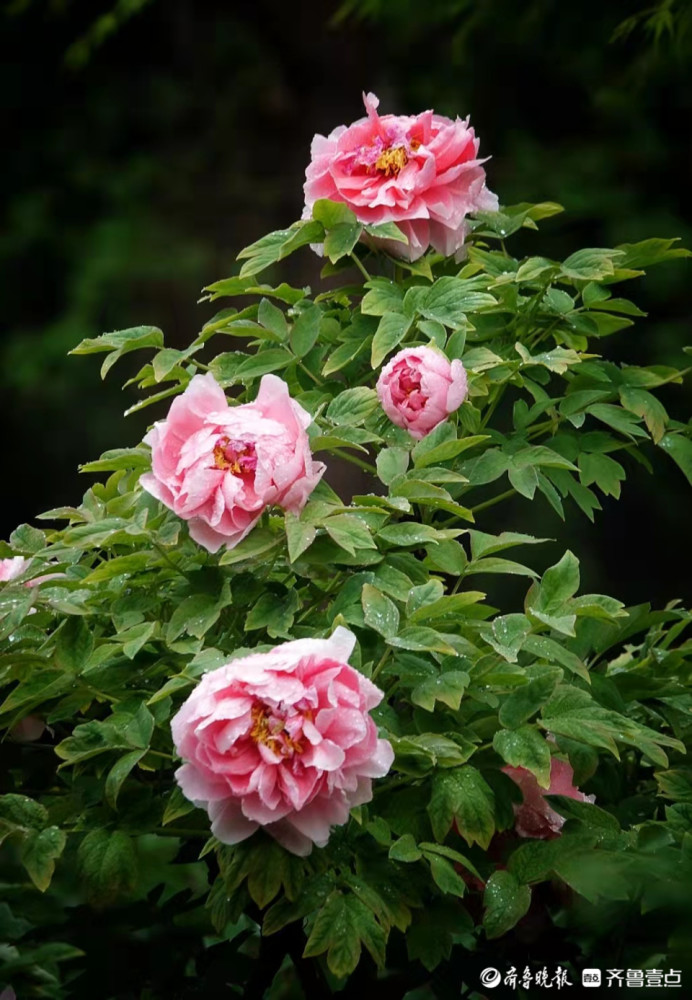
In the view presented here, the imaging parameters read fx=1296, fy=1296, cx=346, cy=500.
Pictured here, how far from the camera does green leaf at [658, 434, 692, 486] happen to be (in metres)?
1.16

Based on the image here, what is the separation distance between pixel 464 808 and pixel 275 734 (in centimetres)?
15

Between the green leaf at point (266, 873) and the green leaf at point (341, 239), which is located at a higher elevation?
the green leaf at point (341, 239)

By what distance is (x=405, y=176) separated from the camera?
116 centimetres

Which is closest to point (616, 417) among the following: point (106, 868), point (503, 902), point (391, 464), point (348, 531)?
point (391, 464)

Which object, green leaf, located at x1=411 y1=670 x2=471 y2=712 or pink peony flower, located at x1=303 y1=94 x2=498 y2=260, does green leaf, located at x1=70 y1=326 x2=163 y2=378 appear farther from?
green leaf, located at x1=411 y1=670 x2=471 y2=712

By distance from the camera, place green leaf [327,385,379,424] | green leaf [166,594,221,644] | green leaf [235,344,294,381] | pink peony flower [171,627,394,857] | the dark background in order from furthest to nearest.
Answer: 1. the dark background
2. green leaf [235,344,294,381]
3. green leaf [327,385,379,424]
4. green leaf [166,594,221,644]
5. pink peony flower [171,627,394,857]


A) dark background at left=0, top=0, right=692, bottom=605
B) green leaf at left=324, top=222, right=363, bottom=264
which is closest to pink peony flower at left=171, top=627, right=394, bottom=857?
green leaf at left=324, top=222, right=363, bottom=264

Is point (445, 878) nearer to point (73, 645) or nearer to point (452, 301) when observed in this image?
point (73, 645)

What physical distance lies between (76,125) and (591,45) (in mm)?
1591

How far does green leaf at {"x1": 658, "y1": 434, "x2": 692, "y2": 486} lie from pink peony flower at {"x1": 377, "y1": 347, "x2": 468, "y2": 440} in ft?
0.77

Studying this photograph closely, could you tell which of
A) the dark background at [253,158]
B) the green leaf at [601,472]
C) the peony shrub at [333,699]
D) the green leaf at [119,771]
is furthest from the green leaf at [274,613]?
the dark background at [253,158]

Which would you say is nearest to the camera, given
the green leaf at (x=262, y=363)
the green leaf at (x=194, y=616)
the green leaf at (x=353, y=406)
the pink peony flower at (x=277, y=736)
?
the pink peony flower at (x=277, y=736)

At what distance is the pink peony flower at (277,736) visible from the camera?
0.79 m

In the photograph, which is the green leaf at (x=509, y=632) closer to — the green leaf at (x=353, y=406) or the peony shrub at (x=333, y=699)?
Answer: the peony shrub at (x=333, y=699)
